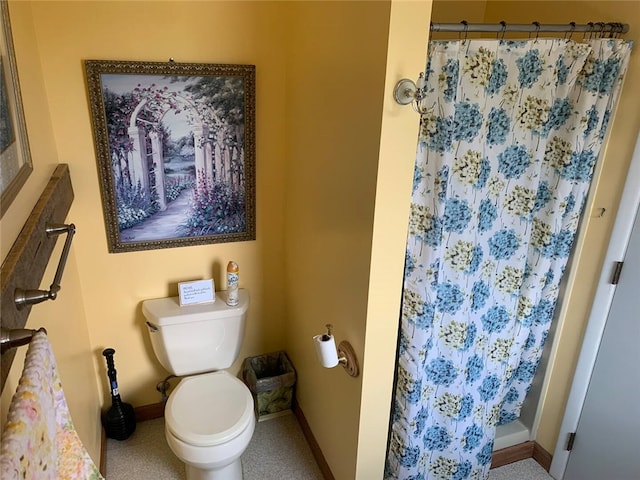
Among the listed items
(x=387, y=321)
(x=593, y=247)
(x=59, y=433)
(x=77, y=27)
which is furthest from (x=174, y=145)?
(x=593, y=247)

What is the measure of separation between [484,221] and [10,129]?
149 cm

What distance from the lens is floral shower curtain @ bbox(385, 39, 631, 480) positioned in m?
1.62

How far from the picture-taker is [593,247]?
1972mm

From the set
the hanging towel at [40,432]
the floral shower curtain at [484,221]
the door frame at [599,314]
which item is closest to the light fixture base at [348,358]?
the floral shower curtain at [484,221]

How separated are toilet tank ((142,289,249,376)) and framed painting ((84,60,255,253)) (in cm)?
30

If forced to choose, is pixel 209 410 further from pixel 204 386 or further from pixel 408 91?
pixel 408 91

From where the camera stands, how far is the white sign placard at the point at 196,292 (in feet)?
7.50

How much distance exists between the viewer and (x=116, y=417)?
238cm

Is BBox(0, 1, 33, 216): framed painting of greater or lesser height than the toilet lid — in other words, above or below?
above

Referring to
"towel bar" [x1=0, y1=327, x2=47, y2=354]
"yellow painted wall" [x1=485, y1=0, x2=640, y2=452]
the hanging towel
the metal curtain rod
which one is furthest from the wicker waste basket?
the metal curtain rod

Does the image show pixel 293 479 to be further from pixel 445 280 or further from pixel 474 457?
pixel 445 280

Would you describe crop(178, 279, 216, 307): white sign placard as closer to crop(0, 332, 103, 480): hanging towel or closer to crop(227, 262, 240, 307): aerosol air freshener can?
crop(227, 262, 240, 307): aerosol air freshener can

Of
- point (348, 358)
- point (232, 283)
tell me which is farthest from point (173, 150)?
point (348, 358)

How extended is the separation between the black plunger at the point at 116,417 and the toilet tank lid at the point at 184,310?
Result: 11.8 inches
